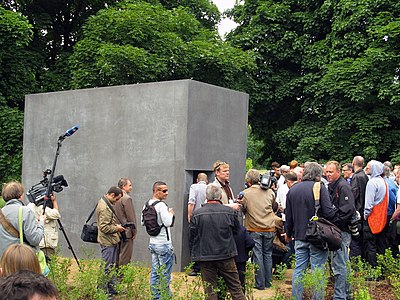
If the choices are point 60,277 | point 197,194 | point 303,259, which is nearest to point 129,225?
point 60,277

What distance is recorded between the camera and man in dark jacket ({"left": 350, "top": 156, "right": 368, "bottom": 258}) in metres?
9.34

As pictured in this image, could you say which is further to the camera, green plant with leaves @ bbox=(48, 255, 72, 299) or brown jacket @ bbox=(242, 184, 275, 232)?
brown jacket @ bbox=(242, 184, 275, 232)

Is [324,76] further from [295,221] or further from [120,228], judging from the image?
[120,228]

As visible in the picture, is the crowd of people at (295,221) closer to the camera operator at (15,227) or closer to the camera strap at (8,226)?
the camera operator at (15,227)

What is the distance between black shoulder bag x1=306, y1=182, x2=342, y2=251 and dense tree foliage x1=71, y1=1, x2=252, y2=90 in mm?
11631

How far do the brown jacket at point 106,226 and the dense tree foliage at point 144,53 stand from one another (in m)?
10.2

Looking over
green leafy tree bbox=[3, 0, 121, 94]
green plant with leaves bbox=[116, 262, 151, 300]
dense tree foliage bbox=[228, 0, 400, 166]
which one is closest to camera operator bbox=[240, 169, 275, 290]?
green plant with leaves bbox=[116, 262, 151, 300]

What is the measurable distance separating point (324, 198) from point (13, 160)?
12.4m

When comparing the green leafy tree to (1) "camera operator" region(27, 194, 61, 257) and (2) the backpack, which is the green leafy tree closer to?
(1) "camera operator" region(27, 194, 61, 257)

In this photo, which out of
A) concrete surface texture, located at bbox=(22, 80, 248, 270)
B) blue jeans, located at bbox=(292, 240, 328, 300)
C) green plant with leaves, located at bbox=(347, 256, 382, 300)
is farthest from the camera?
concrete surface texture, located at bbox=(22, 80, 248, 270)

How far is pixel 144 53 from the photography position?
1758cm

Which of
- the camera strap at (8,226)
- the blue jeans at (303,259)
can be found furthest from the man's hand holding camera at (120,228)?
the blue jeans at (303,259)

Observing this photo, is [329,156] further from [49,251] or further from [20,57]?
[49,251]

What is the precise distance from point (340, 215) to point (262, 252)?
1.98 metres
